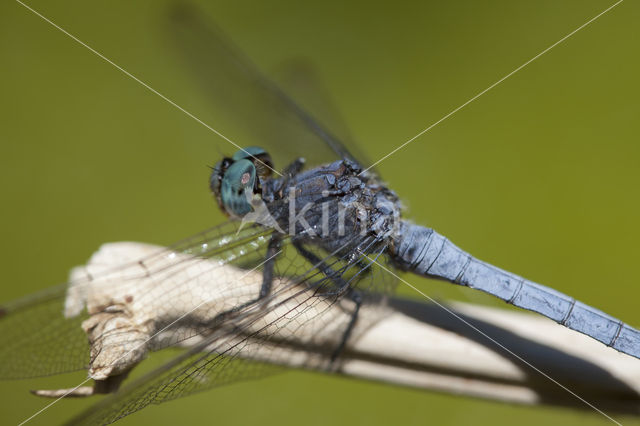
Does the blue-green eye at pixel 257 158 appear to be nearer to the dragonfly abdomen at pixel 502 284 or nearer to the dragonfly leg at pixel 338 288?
the dragonfly leg at pixel 338 288

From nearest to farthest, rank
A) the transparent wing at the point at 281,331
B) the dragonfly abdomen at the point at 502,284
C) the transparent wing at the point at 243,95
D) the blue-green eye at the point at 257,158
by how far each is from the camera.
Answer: the transparent wing at the point at 281,331 → the dragonfly abdomen at the point at 502,284 → the blue-green eye at the point at 257,158 → the transparent wing at the point at 243,95

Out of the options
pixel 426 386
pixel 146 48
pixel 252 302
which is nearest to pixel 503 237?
pixel 426 386

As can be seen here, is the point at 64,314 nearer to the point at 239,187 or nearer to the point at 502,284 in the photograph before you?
the point at 239,187

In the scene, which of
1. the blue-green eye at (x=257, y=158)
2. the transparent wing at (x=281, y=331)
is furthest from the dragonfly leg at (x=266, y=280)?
the blue-green eye at (x=257, y=158)

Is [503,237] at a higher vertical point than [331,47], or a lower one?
lower

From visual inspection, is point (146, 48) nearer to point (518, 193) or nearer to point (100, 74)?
point (100, 74)

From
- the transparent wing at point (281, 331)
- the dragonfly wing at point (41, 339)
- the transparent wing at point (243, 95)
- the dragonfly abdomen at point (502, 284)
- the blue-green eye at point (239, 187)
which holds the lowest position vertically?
the dragonfly wing at point (41, 339)

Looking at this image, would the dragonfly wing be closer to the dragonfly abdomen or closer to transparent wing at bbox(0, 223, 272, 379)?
transparent wing at bbox(0, 223, 272, 379)

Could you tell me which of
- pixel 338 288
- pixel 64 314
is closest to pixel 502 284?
pixel 338 288
